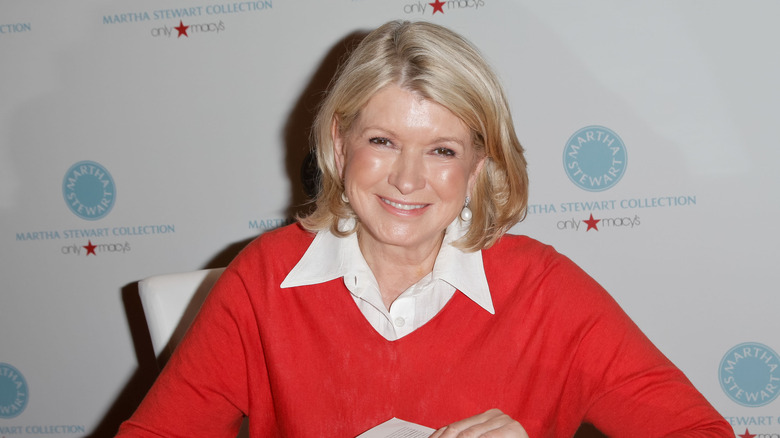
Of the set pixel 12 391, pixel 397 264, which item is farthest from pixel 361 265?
pixel 12 391

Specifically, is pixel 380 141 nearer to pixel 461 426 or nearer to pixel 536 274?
pixel 536 274

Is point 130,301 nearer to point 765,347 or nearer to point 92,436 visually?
point 92,436

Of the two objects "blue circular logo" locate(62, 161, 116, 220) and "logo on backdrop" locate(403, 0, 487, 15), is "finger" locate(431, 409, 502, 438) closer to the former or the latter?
"logo on backdrop" locate(403, 0, 487, 15)

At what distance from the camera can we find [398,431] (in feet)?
4.60

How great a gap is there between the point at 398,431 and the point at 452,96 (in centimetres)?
69

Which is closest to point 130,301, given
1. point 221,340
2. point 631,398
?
point 221,340

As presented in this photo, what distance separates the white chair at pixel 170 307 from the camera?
76.4 inches

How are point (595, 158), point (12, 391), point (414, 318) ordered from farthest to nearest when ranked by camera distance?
point (12, 391) < point (595, 158) < point (414, 318)

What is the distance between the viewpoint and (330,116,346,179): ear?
1691mm

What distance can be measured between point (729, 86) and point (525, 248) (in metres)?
1.07

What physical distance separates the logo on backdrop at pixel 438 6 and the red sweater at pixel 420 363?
3.46 feet

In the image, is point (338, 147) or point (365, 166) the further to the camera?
point (338, 147)

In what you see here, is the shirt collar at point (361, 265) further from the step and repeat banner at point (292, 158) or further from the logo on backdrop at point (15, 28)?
the logo on backdrop at point (15, 28)

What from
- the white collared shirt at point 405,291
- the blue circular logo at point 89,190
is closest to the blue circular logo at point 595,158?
the white collared shirt at point 405,291
